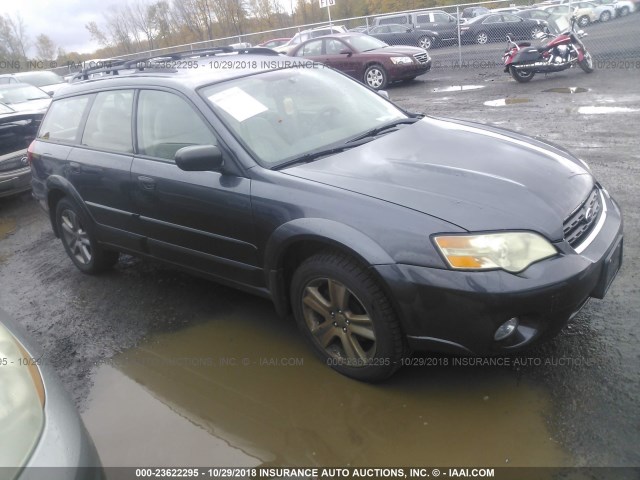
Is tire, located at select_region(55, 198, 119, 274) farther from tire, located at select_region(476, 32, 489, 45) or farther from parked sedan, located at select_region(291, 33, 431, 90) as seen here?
tire, located at select_region(476, 32, 489, 45)

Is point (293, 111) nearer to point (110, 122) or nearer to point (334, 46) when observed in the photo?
point (110, 122)

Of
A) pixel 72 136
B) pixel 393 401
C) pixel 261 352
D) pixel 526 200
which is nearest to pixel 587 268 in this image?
pixel 526 200

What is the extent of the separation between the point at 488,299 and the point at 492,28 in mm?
21427

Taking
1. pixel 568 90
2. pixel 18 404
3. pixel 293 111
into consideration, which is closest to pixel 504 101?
pixel 568 90

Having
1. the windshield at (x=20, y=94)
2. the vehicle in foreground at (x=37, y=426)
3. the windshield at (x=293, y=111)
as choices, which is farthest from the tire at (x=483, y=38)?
the vehicle in foreground at (x=37, y=426)

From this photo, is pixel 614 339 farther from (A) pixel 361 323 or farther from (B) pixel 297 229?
(B) pixel 297 229

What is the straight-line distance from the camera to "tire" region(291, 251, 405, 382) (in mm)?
2629

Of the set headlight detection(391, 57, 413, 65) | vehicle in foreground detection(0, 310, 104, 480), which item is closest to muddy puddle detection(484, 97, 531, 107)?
headlight detection(391, 57, 413, 65)

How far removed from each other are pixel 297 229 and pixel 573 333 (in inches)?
67.7

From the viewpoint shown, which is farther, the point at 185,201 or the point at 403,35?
the point at 403,35

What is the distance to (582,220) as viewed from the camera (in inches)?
108

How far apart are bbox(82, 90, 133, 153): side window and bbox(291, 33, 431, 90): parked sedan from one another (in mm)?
9794

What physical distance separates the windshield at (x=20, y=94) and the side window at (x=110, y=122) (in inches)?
351

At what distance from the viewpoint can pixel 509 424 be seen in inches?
99.4
